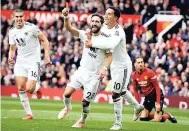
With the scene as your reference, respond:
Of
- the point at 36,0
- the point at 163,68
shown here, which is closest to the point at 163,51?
the point at 163,68

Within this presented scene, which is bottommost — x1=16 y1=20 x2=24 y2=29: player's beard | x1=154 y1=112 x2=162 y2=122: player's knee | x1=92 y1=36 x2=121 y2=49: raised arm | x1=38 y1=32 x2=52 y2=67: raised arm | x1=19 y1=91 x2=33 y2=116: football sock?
x1=154 y1=112 x2=162 y2=122: player's knee

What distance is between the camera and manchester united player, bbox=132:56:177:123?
19422mm

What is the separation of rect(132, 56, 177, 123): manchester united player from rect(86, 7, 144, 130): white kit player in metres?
3.20

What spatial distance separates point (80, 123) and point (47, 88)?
1752 centimetres

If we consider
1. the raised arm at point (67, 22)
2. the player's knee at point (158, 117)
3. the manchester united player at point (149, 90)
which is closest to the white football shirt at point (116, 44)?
the raised arm at point (67, 22)

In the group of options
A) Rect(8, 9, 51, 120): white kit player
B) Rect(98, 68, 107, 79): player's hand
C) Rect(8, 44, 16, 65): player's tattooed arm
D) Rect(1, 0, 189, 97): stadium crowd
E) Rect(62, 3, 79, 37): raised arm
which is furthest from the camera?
Rect(1, 0, 189, 97): stadium crowd

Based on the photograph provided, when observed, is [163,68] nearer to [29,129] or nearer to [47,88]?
[47,88]

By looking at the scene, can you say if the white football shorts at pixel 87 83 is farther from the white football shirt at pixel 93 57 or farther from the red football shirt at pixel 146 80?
the red football shirt at pixel 146 80

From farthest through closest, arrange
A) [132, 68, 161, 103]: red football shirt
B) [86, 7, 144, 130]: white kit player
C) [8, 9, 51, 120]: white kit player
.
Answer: [132, 68, 161, 103]: red football shirt
[8, 9, 51, 120]: white kit player
[86, 7, 144, 130]: white kit player

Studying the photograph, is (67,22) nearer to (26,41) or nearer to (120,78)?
(120,78)

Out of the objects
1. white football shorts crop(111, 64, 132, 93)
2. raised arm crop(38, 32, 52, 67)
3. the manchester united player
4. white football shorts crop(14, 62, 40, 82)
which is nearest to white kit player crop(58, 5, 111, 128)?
white football shorts crop(111, 64, 132, 93)

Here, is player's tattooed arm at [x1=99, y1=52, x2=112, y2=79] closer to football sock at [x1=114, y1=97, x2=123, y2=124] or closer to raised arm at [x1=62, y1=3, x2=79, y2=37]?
raised arm at [x1=62, y1=3, x2=79, y2=37]

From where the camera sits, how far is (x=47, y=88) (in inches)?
1302

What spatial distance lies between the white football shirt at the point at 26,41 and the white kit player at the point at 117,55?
2654 mm
